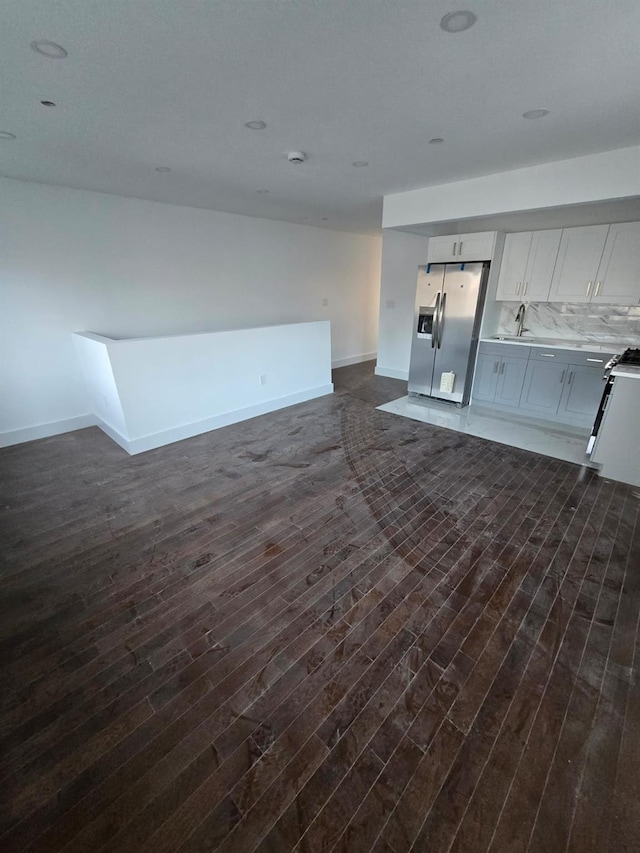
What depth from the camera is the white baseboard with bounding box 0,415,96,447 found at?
4.04 m

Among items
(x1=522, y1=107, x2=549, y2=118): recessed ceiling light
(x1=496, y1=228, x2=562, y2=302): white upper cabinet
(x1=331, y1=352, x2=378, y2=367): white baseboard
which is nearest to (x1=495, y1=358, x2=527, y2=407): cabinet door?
(x1=496, y1=228, x2=562, y2=302): white upper cabinet

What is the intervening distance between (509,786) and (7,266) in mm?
5484

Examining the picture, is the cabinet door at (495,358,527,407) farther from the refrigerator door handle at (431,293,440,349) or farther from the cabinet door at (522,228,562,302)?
the refrigerator door handle at (431,293,440,349)

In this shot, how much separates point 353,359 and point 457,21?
646 centimetres

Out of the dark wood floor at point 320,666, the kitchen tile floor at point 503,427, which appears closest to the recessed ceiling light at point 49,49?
the dark wood floor at point 320,666

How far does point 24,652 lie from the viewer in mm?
1780

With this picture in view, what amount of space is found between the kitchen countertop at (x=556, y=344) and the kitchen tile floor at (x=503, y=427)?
96 centimetres

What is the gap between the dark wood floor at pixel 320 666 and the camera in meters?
1.24

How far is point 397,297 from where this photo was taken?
6.35 meters

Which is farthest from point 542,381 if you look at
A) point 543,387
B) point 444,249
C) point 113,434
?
point 113,434

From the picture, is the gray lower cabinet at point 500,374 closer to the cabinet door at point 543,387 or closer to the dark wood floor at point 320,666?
the cabinet door at point 543,387

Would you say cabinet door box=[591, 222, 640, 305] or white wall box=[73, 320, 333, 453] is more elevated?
cabinet door box=[591, 222, 640, 305]

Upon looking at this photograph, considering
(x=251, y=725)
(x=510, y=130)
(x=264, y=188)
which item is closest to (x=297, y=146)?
(x=264, y=188)

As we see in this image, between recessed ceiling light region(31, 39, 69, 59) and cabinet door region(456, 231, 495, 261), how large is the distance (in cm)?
440
